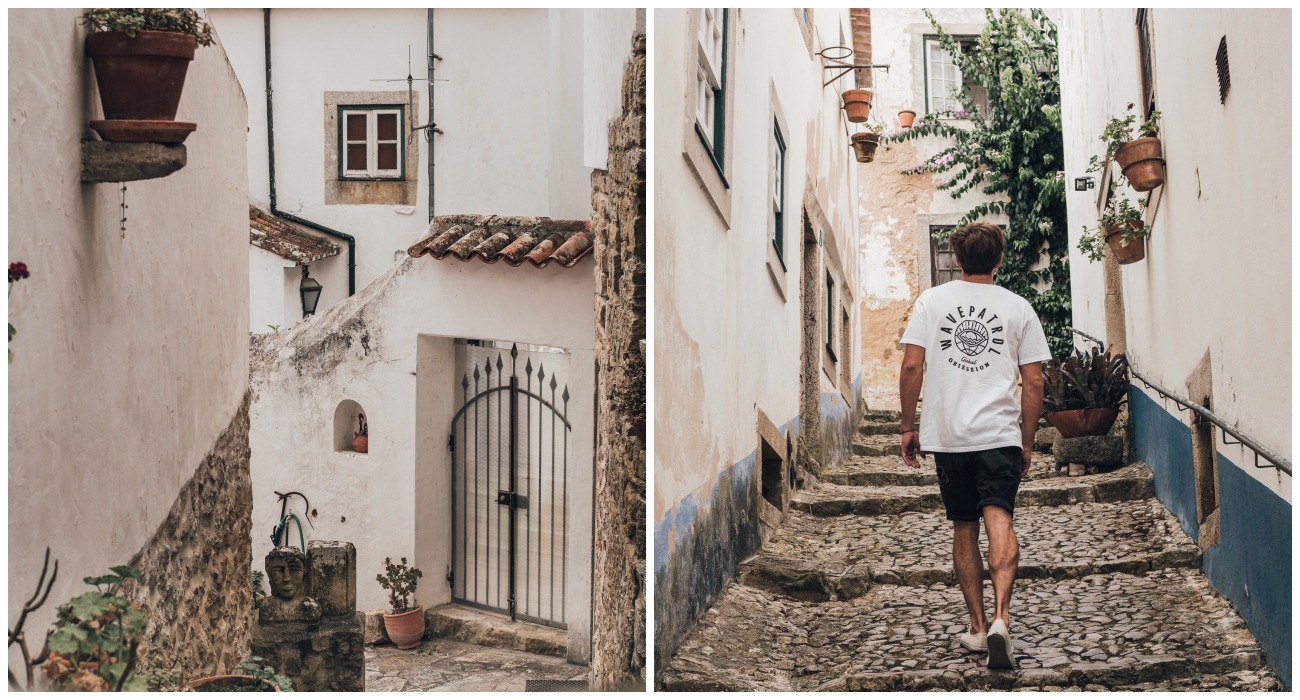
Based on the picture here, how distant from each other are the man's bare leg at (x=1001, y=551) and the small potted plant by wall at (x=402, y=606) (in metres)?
2.71

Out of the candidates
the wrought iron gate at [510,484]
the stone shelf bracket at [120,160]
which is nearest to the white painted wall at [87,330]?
the stone shelf bracket at [120,160]

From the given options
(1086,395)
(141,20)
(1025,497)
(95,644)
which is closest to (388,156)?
(141,20)

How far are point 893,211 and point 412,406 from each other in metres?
8.99

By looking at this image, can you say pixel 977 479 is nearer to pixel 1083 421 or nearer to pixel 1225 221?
pixel 1225 221

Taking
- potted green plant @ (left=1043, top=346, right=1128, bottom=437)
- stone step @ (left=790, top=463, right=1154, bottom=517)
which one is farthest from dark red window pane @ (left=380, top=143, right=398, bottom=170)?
potted green plant @ (left=1043, top=346, right=1128, bottom=437)

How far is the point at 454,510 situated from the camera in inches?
241

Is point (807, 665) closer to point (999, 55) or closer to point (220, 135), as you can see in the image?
point (220, 135)

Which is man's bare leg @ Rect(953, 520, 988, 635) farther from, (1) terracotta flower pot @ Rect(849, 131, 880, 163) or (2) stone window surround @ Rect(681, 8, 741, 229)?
(1) terracotta flower pot @ Rect(849, 131, 880, 163)

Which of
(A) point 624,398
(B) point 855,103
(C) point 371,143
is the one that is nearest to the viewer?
(A) point 624,398

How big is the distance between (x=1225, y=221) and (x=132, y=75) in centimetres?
379

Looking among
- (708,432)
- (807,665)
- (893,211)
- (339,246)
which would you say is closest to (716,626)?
(807,665)

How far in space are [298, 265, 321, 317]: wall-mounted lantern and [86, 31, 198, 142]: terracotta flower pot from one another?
2.66 metres

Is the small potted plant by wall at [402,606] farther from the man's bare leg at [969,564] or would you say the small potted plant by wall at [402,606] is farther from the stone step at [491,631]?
the man's bare leg at [969,564]

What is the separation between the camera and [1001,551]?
4242mm
